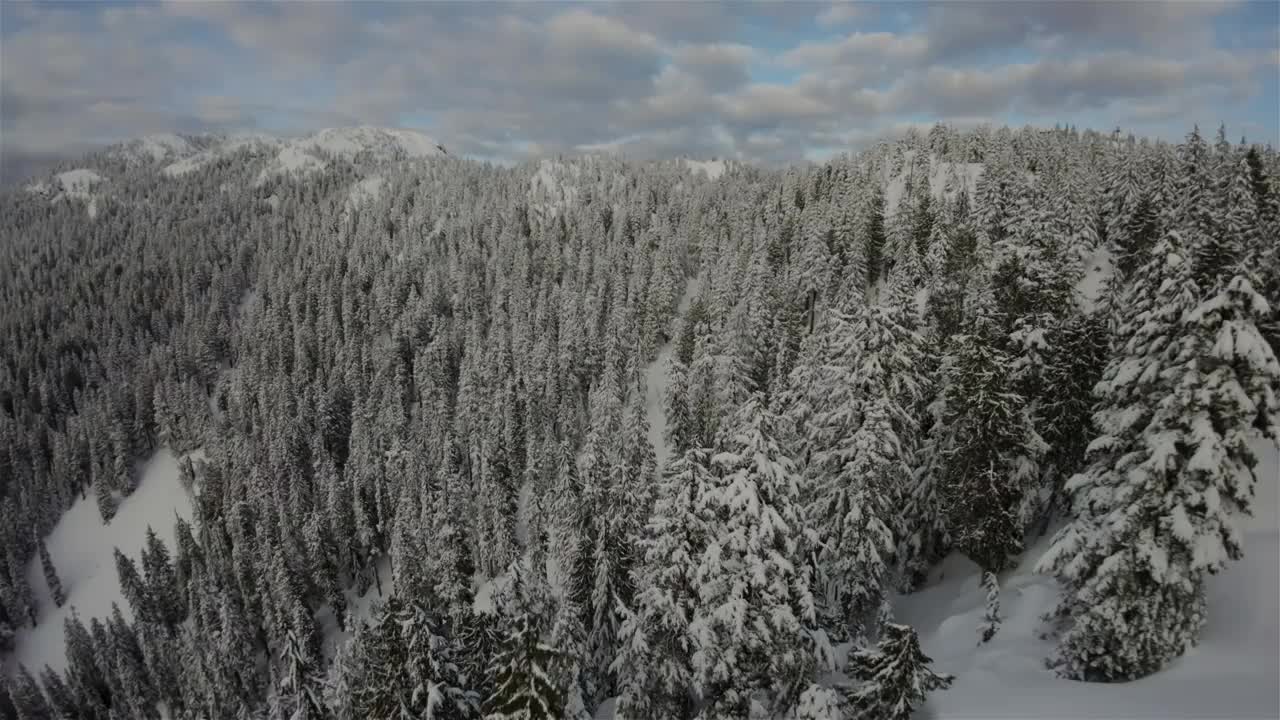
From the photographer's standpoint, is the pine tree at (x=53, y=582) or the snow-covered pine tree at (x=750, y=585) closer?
the snow-covered pine tree at (x=750, y=585)

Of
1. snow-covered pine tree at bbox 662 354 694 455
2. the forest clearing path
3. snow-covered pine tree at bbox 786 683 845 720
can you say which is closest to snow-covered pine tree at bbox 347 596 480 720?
snow-covered pine tree at bbox 786 683 845 720

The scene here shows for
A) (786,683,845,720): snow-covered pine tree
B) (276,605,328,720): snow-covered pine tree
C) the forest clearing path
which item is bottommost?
the forest clearing path

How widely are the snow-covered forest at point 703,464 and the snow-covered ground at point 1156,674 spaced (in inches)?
5.5

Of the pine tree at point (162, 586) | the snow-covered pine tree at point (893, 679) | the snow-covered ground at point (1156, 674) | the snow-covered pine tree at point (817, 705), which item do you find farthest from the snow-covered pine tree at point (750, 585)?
the pine tree at point (162, 586)

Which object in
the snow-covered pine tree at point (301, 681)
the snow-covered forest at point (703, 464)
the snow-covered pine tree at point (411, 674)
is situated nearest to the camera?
the snow-covered forest at point (703, 464)

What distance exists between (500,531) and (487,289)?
242 feet

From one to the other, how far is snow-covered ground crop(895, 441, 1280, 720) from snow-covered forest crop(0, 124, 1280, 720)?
0.14 meters

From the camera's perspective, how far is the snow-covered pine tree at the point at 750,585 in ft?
54.2

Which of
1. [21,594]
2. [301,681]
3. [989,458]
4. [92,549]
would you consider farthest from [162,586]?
[989,458]

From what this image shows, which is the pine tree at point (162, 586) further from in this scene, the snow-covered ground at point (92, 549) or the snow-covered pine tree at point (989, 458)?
the snow-covered pine tree at point (989, 458)

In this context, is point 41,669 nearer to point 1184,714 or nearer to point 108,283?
point 1184,714

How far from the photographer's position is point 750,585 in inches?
663

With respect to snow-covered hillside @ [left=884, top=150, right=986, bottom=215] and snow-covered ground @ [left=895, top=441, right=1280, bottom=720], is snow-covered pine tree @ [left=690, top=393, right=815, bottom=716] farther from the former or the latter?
snow-covered hillside @ [left=884, top=150, right=986, bottom=215]

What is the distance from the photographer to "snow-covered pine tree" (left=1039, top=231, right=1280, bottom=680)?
50.1 ft
